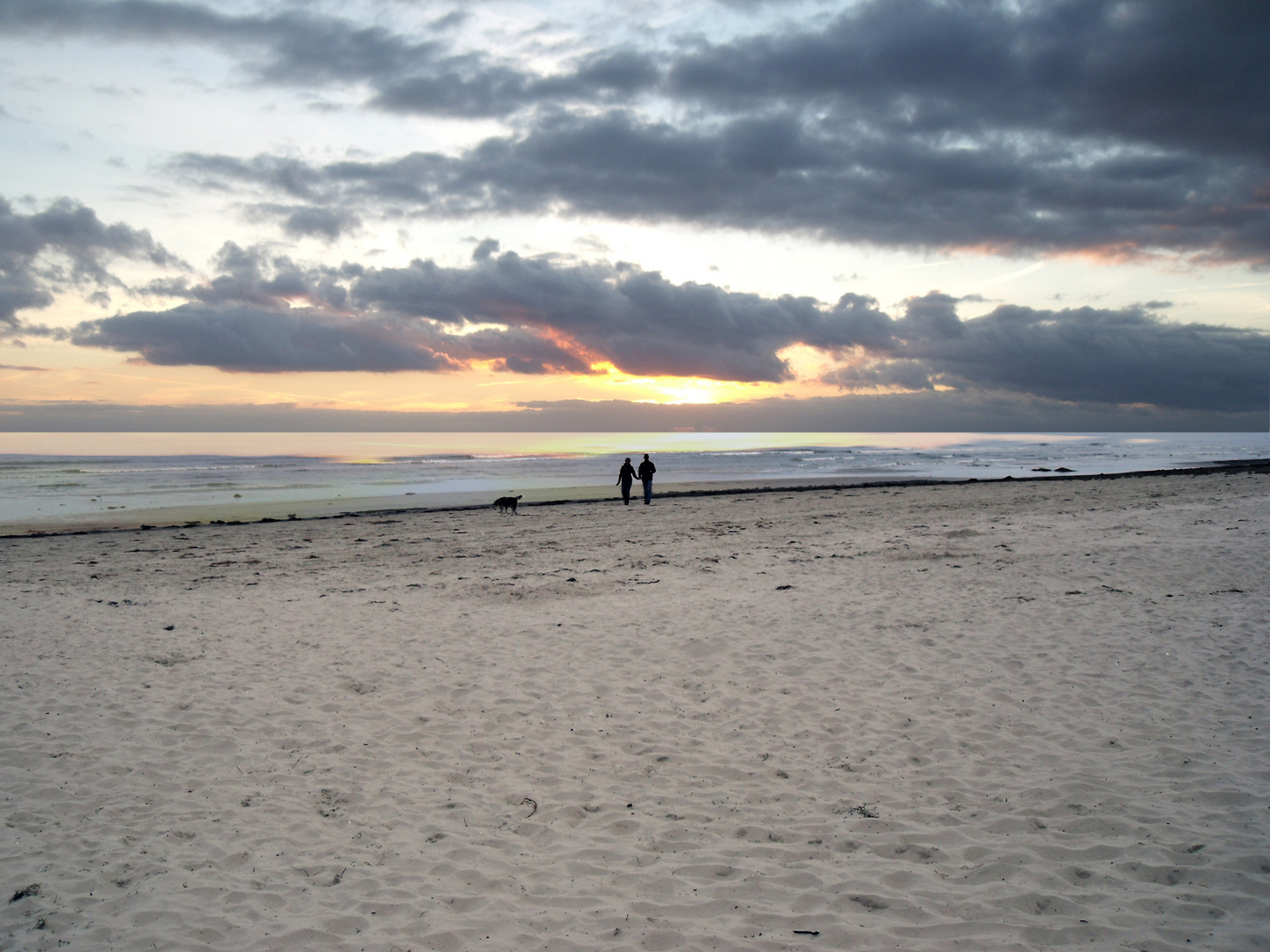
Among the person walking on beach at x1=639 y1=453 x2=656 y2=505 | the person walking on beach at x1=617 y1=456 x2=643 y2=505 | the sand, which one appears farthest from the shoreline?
the sand

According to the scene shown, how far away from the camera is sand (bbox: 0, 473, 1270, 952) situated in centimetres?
449

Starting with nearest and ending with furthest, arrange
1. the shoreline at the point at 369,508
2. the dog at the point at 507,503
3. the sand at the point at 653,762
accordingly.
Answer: the sand at the point at 653,762
the shoreline at the point at 369,508
the dog at the point at 507,503

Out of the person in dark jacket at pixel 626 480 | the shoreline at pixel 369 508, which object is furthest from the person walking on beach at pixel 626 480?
the shoreline at pixel 369 508

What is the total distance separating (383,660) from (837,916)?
6.82m

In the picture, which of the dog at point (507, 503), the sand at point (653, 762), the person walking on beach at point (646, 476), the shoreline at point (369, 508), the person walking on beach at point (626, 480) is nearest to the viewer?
the sand at point (653, 762)

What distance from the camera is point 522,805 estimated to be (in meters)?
5.83

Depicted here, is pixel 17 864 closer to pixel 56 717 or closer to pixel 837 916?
pixel 56 717

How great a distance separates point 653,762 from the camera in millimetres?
6539

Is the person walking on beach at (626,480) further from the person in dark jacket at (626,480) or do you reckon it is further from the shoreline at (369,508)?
the shoreline at (369,508)

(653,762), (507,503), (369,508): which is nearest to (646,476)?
(507,503)

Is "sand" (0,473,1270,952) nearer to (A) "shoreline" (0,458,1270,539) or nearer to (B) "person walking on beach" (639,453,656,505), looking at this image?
(A) "shoreline" (0,458,1270,539)

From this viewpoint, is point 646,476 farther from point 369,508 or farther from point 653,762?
point 653,762

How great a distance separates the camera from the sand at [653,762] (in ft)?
14.7

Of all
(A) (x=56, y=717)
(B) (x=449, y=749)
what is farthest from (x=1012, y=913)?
(A) (x=56, y=717)
